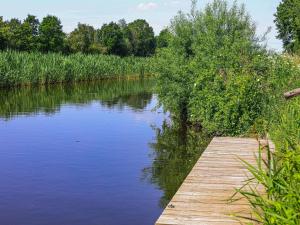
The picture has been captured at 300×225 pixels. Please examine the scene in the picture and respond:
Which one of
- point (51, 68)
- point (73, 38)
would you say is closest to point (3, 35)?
point (51, 68)

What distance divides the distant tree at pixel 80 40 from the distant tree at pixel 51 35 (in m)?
2.67

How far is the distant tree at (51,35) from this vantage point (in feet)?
202

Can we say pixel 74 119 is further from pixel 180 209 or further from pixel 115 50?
pixel 115 50

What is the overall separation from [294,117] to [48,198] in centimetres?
467

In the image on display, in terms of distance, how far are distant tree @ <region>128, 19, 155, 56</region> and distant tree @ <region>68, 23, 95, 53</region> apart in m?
17.4

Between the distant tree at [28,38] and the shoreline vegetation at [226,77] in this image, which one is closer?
the shoreline vegetation at [226,77]

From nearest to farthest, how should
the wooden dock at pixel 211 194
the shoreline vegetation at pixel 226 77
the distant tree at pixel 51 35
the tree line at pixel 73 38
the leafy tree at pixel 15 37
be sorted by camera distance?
the wooden dock at pixel 211 194
the shoreline vegetation at pixel 226 77
the leafy tree at pixel 15 37
the tree line at pixel 73 38
the distant tree at pixel 51 35

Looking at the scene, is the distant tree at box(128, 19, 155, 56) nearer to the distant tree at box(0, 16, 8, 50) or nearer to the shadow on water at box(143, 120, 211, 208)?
the distant tree at box(0, 16, 8, 50)

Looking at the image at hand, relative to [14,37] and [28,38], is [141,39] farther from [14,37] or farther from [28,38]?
[14,37]

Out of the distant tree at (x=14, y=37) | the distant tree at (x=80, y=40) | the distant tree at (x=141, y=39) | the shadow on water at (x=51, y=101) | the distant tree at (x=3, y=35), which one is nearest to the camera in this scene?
the shadow on water at (x=51, y=101)

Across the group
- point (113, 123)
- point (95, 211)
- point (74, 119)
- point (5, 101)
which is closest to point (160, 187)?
point (95, 211)

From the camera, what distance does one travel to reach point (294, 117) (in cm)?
805

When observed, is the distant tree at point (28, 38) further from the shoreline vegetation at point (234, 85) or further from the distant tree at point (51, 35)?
the shoreline vegetation at point (234, 85)

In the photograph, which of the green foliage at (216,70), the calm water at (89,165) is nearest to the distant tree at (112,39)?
the calm water at (89,165)
